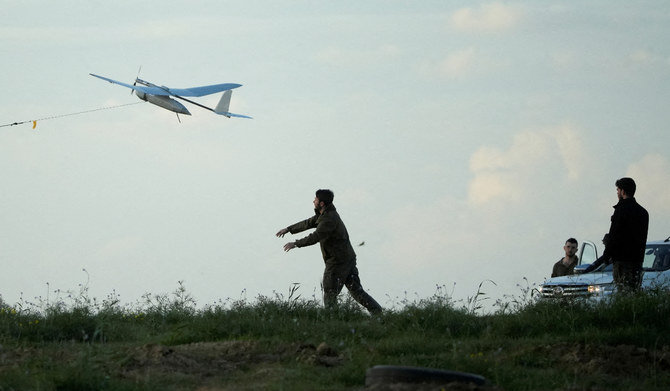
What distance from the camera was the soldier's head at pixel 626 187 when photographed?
1238 cm

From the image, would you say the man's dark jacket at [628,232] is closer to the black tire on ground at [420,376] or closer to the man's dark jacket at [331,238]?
the man's dark jacket at [331,238]

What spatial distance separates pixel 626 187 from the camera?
1238 cm

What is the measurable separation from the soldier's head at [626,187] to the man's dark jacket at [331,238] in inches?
154

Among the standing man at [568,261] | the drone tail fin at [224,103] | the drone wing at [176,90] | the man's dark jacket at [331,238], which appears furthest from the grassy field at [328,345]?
the drone tail fin at [224,103]

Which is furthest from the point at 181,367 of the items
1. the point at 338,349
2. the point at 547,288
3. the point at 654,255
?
the point at 654,255

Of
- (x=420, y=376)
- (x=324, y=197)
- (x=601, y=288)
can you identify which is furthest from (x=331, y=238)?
(x=420, y=376)

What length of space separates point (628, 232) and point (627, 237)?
0.27ft

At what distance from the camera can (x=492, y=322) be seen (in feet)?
37.0

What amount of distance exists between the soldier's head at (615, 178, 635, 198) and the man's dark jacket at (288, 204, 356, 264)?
3920 millimetres

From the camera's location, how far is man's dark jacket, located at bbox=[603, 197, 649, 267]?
40.0ft

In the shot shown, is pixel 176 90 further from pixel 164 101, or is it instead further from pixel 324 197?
pixel 324 197

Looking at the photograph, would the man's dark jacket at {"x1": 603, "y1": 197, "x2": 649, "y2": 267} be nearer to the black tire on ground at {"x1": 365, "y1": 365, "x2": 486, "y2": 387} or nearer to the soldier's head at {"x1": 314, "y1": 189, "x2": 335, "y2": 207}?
the soldier's head at {"x1": 314, "y1": 189, "x2": 335, "y2": 207}

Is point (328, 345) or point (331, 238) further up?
point (331, 238)

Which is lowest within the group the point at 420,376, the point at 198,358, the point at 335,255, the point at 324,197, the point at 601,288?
the point at 420,376
